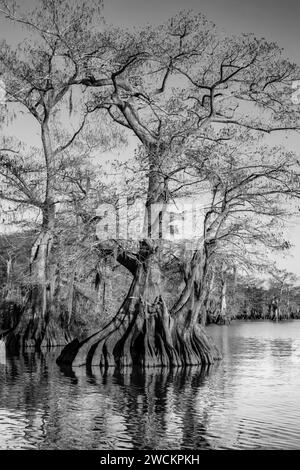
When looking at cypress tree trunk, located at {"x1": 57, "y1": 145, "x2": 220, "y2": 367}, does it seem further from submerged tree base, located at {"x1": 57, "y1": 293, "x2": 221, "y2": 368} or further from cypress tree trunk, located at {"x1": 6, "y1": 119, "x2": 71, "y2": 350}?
cypress tree trunk, located at {"x1": 6, "y1": 119, "x2": 71, "y2": 350}

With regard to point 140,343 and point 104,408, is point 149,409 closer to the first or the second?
point 104,408

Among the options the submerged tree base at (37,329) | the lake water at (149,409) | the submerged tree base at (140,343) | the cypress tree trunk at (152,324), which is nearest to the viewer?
the lake water at (149,409)

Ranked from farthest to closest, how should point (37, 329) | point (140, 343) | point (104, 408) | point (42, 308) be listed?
point (42, 308), point (37, 329), point (140, 343), point (104, 408)

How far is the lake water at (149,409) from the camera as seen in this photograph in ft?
33.9

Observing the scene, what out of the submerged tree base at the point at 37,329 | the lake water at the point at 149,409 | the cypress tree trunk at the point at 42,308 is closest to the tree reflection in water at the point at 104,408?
the lake water at the point at 149,409

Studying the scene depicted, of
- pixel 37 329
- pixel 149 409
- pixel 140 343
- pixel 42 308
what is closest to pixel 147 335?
pixel 140 343

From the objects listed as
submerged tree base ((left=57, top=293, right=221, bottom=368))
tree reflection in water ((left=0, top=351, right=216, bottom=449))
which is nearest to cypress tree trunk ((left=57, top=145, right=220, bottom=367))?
submerged tree base ((left=57, top=293, right=221, bottom=368))

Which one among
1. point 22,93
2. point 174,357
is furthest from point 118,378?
point 22,93

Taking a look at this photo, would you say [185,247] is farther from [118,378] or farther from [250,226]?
[118,378]

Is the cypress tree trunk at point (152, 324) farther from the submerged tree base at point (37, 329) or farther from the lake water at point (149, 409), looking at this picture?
the submerged tree base at point (37, 329)

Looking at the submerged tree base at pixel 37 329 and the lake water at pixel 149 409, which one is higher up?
the submerged tree base at pixel 37 329

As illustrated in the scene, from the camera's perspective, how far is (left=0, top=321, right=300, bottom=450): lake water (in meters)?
10.3

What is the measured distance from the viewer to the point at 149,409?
12938 mm
